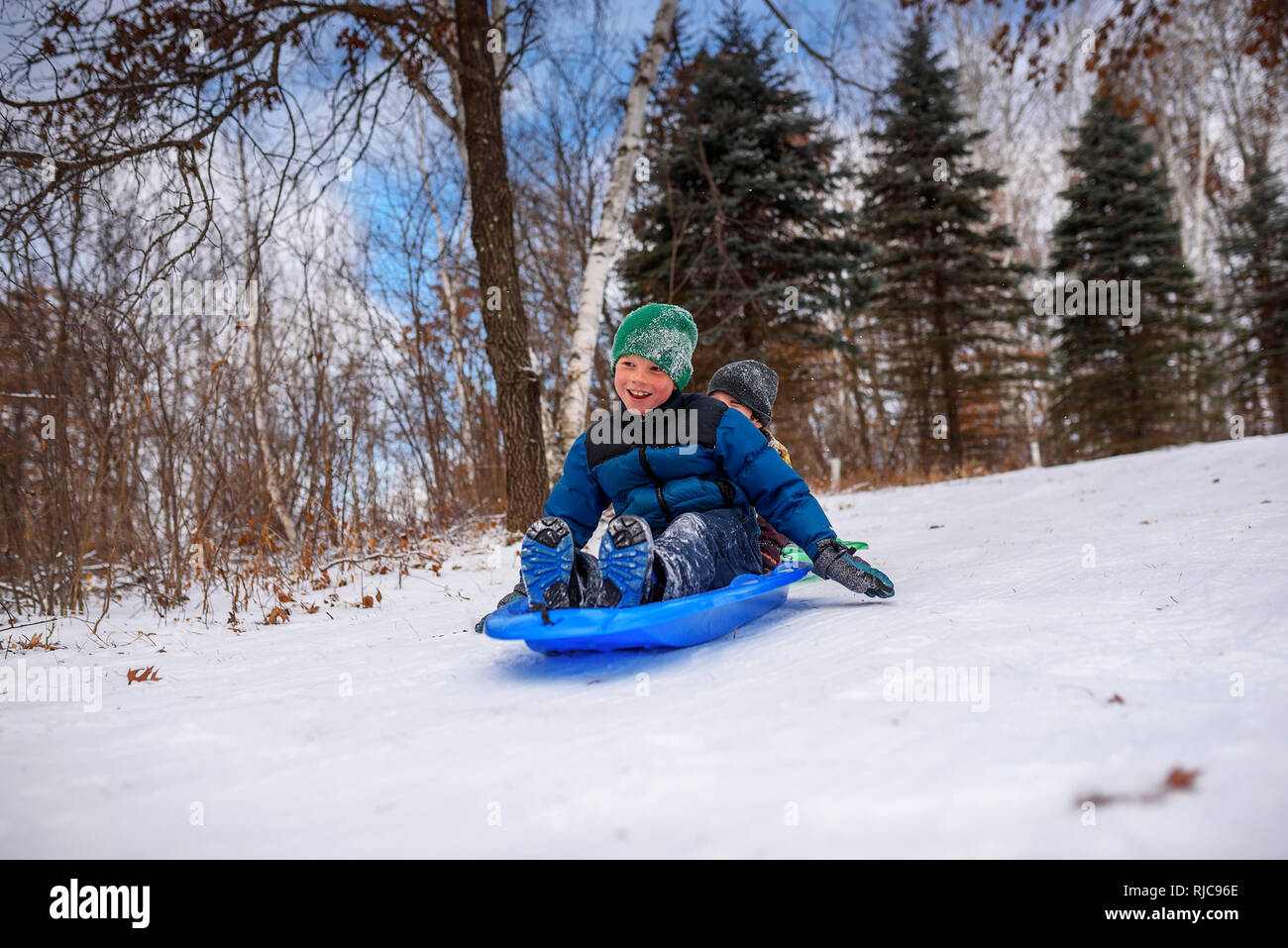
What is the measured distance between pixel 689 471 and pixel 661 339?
0.48m

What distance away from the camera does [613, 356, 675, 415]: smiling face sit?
2.51 meters

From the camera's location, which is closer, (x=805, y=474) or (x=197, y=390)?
(x=197, y=390)

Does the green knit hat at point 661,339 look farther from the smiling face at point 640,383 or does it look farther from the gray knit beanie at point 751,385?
the gray knit beanie at point 751,385

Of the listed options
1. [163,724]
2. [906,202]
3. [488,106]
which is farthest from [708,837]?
[906,202]

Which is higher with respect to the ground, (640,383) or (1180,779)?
(640,383)

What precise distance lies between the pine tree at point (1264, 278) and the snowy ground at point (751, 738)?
14.5 m

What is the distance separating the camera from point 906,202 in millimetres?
11961

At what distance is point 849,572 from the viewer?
89.0 inches

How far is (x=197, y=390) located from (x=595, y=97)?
6.50 metres

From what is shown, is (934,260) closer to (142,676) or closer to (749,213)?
(749,213)

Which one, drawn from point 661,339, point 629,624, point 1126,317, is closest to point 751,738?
point 629,624

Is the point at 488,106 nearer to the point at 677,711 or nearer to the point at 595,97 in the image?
the point at 595,97

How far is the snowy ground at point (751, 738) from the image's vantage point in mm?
987

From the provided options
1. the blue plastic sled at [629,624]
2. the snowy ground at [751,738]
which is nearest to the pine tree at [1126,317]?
the snowy ground at [751,738]
